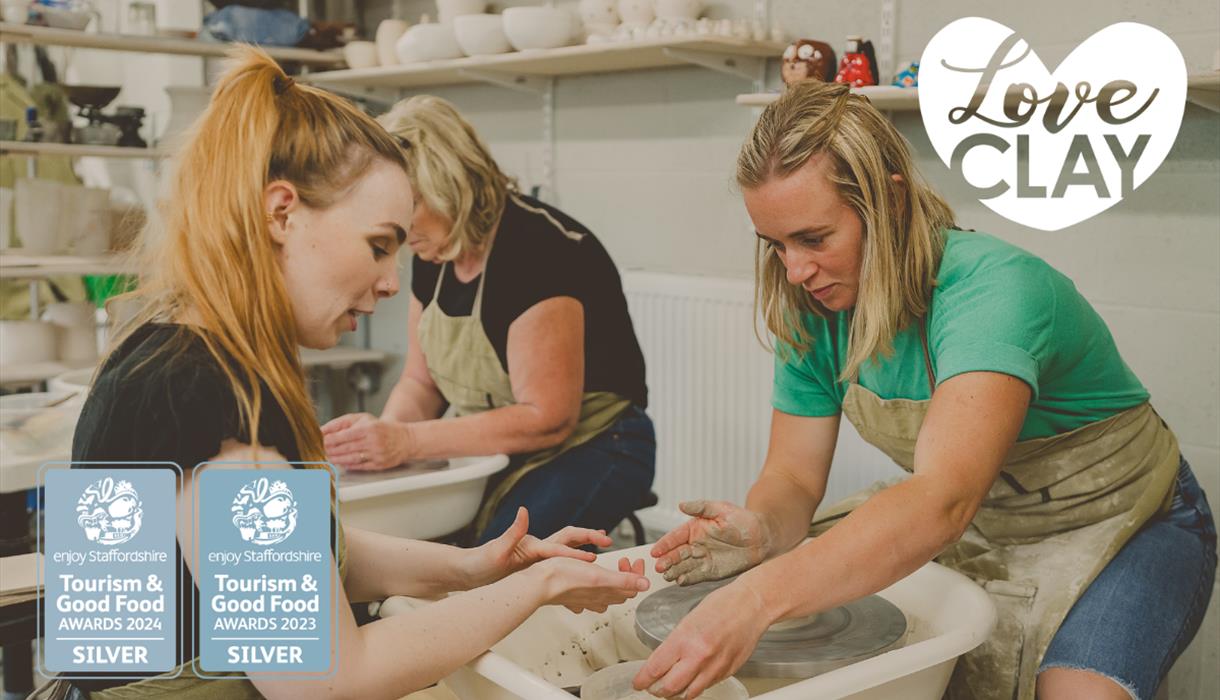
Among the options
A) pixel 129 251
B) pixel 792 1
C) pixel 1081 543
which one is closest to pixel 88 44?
pixel 792 1

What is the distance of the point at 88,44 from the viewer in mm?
3357

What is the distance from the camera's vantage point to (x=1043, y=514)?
4.88 ft

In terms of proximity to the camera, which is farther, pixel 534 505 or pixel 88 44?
pixel 88 44

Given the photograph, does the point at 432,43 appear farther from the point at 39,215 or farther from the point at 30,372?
the point at 30,372

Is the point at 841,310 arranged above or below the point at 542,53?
below

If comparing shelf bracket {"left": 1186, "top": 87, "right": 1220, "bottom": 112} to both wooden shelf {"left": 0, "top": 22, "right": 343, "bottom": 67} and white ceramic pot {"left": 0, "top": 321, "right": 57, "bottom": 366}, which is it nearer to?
wooden shelf {"left": 0, "top": 22, "right": 343, "bottom": 67}

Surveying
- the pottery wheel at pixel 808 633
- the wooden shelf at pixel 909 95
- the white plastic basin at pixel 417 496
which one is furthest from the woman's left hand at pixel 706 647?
the wooden shelf at pixel 909 95

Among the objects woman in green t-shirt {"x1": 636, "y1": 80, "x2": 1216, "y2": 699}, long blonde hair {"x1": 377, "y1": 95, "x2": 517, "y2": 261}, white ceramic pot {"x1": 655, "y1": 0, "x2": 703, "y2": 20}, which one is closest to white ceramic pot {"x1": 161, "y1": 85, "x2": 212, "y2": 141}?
white ceramic pot {"x1": 655, "y1": 0, "x2": 703, "y2": 20}

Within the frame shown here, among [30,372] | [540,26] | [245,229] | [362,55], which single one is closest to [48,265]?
[30,372]

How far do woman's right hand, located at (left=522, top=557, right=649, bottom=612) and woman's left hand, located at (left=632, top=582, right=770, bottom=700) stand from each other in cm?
12

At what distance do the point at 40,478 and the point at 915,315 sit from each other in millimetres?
1310

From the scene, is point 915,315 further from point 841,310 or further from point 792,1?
point 792,1

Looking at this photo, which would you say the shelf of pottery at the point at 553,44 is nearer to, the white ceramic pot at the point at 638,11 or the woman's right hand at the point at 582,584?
the white ceramic pot at the point at 638,11

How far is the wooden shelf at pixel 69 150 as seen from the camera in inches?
129
